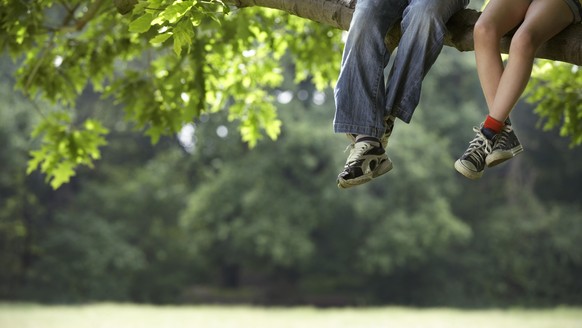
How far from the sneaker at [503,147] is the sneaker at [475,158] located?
26 millimetres

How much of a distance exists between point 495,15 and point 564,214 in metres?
23.3

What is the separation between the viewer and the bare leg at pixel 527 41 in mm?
3299

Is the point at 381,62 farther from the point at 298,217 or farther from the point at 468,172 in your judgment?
the point at 298,217

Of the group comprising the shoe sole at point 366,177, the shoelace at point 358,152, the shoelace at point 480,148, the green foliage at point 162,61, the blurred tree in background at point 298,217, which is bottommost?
the blurred tree in background at point 298,217

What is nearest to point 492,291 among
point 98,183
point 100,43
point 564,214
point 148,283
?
point 564,214

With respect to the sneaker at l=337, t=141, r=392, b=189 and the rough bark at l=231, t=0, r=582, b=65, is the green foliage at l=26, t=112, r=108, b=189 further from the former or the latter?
the sneaker at l=337, t=141, r=392, b=189

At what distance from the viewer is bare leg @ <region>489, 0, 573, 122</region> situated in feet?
10.8

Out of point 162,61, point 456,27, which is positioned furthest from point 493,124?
point 162,61

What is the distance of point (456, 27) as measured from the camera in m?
3.59

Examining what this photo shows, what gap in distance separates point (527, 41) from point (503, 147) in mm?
420

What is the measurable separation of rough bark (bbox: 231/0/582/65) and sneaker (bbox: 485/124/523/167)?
1.14ft

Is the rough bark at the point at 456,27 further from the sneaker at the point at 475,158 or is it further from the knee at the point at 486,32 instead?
the sneaker at the point at 475,158

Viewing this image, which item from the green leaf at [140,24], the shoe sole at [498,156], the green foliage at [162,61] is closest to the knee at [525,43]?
the shoe sole at [498,156]

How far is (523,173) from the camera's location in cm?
2738
